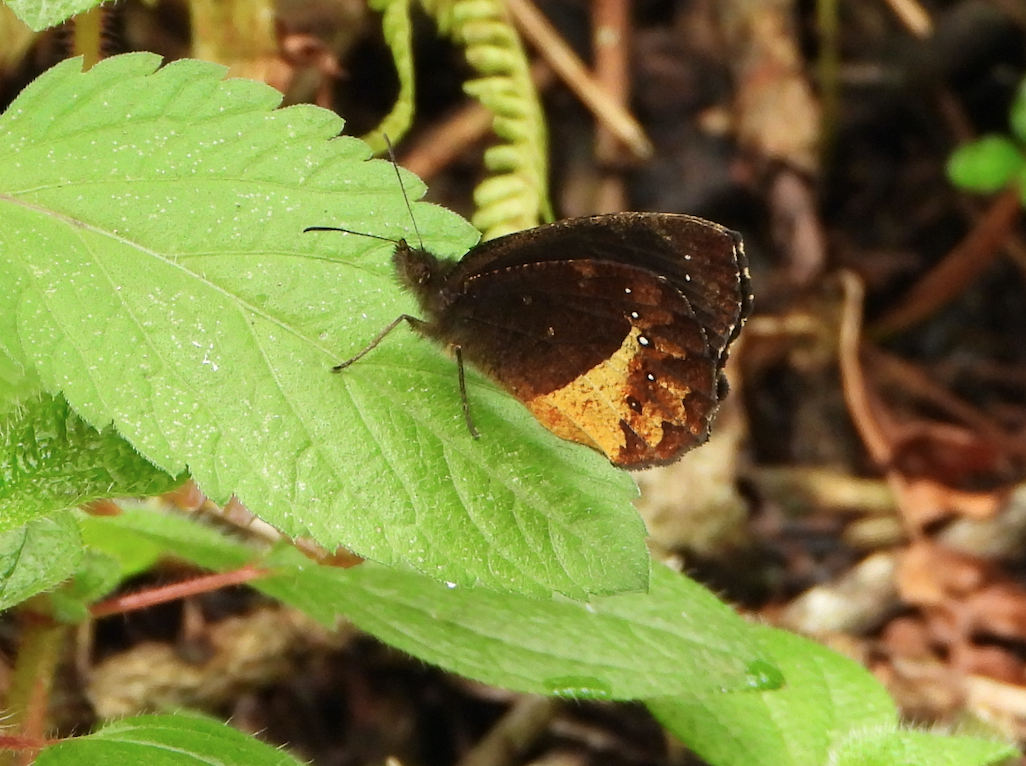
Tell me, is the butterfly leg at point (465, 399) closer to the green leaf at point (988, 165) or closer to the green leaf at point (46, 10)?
the green leaf at point (46, 10)

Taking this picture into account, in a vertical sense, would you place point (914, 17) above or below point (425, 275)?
above

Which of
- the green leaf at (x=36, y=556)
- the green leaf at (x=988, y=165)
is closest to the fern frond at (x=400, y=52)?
the green leaf at (x=36, y=556)

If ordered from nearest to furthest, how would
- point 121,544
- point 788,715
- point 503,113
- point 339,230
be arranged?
point 339,230 → point 788,715 → point 121,544 → point 503,113

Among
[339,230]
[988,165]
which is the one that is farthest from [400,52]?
[988,165]

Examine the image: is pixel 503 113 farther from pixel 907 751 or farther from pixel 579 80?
pixel 907 751

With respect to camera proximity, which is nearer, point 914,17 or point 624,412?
point 624,412

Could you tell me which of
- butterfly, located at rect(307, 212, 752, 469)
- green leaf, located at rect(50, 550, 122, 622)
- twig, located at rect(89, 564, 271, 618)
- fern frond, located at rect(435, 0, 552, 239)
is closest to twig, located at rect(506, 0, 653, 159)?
fern frond, located at rect(435, 0, 552, 239)
